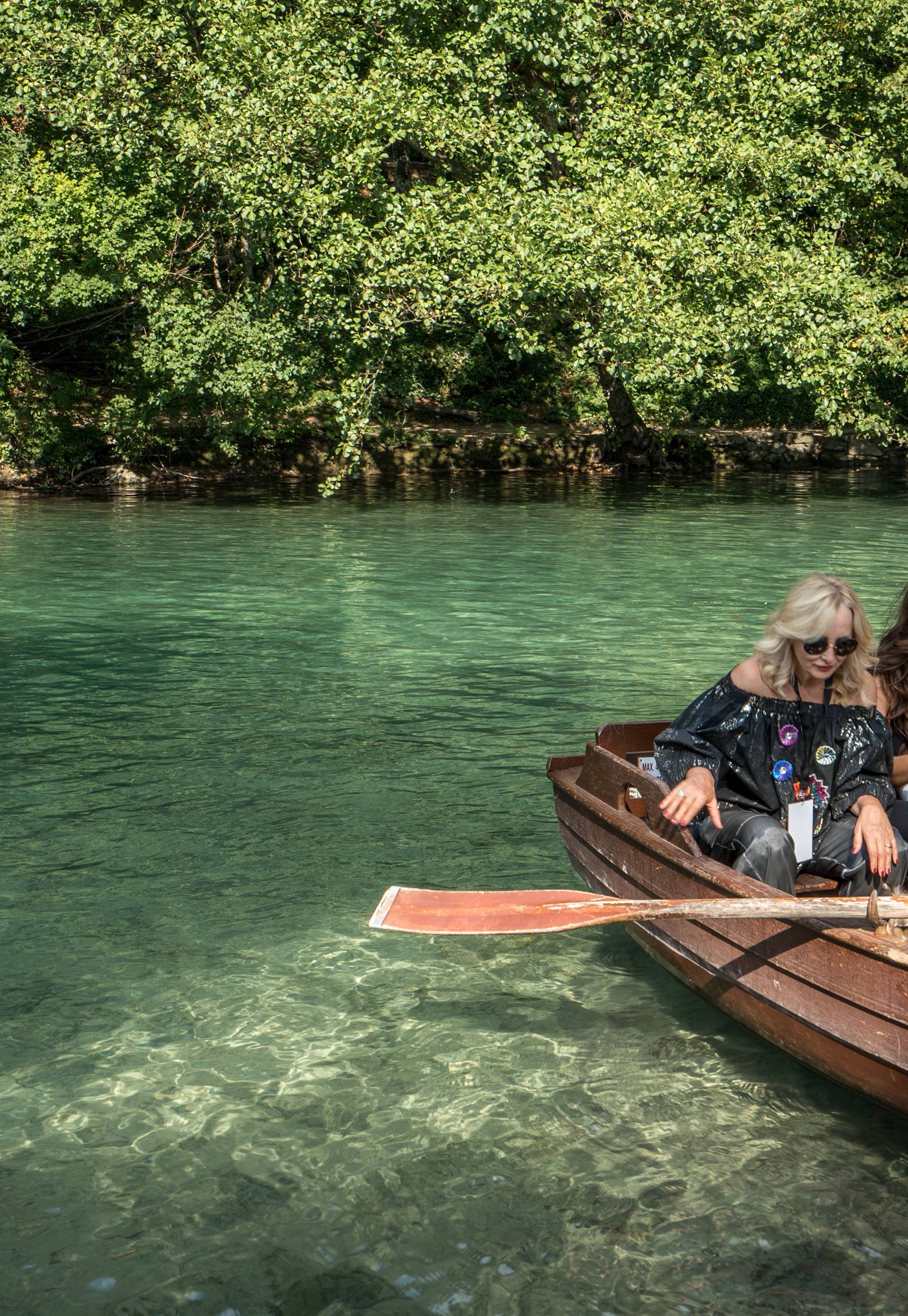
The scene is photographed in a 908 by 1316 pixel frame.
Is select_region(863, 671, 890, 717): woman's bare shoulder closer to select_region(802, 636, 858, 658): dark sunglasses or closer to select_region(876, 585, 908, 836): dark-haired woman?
select_region(876, 585, 908, 836): dark-haired woman

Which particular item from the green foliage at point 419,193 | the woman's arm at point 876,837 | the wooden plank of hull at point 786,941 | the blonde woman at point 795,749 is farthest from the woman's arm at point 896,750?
the green foliage at point 419,193

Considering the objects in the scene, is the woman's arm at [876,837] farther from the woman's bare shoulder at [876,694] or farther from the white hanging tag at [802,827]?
the woman's bare shoulder at [876,694]

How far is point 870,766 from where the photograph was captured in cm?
525

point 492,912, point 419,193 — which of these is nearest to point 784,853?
point 492,912

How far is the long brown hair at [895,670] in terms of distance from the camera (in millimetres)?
5641

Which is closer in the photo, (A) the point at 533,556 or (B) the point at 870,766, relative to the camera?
(B) the point at 870,766

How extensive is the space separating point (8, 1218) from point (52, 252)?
22926 mm

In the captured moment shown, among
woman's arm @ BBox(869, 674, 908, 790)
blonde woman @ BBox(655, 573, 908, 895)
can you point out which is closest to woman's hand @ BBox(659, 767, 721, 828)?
blonde woman @ BBox(655, 573, 908, 895)

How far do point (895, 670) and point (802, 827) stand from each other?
0.83 metres

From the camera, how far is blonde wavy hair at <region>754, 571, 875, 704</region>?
5.04m

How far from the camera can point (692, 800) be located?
5.00m

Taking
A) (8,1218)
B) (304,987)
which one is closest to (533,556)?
(304,987)

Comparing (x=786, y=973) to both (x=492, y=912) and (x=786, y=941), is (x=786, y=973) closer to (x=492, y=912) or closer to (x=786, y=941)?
(x=786, y=941)

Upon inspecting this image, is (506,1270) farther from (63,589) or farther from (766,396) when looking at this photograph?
(766,396)
